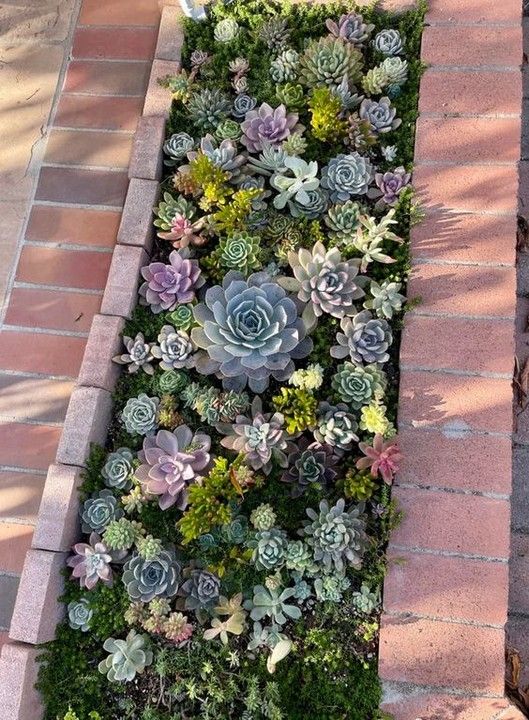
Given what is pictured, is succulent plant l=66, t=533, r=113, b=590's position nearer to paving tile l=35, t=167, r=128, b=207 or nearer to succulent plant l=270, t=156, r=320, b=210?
succulent plant l=270, t=156, r=320, b=210

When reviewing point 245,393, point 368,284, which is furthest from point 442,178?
point 245,393

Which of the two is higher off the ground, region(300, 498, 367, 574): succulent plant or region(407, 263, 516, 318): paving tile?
region(407, 263, 516, 318): paving tile

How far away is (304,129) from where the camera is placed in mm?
2123

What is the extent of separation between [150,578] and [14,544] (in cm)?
70

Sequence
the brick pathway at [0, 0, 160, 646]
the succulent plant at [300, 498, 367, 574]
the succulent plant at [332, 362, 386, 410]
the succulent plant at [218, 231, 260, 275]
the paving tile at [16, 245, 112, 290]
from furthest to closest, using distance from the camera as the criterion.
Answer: the paving tile at [16, 245, 112, 290], the brick pathway at [0, 0, 160, 646], the succulent plant at [218, 231, 260, 275], the succulent plant at [332, 362, 386, 410], the succulent plant at [300, 498, 367, 574]

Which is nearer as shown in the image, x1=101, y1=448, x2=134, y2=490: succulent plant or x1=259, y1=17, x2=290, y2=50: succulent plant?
x1=101, y1=448, x2=134, y2=490: succulent plant

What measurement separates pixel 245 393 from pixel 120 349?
0.44m

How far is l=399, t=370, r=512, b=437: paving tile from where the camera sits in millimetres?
1883

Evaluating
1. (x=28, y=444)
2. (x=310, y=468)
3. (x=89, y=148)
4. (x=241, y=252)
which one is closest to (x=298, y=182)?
(x=241, y=252)

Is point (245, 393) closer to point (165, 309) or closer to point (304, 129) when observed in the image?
point (165, 309)

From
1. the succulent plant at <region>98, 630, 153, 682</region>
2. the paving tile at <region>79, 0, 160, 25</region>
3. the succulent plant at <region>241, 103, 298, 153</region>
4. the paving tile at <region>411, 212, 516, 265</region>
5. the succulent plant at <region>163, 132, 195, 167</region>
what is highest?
the paving tile at <region>79, 0, 160, 25</region>

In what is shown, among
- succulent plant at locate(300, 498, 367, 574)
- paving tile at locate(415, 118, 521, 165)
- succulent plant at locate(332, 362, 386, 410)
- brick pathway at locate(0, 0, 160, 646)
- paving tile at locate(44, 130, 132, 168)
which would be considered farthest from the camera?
paving tile at locate(44, 130, 132, 168)

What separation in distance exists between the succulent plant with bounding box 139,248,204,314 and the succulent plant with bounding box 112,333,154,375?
13 centimetres

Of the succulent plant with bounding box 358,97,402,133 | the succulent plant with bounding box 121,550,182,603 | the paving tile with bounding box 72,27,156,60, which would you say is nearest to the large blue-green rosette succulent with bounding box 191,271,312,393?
the succulent plant with bounding box 121,550,182,603
